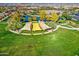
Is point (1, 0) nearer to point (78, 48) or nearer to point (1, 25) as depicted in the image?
point (1, 25)

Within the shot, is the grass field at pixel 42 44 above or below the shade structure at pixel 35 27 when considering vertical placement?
below

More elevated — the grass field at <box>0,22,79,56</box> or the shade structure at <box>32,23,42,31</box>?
the shade structure at <box>32,23,42,31</box>

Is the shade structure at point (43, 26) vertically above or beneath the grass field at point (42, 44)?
above

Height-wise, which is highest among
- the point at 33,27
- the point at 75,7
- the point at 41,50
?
the point at 75,7

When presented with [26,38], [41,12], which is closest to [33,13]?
[41,12]

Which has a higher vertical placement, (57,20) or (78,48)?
(57,20)
